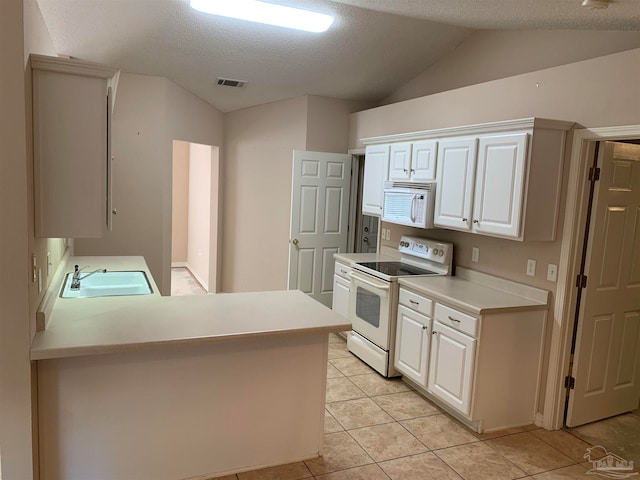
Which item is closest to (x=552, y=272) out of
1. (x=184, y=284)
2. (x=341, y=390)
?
(x=341, y=390)

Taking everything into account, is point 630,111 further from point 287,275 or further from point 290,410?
point 287,275

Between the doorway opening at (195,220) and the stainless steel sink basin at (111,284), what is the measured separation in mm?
3045

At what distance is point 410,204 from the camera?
3.88 metres

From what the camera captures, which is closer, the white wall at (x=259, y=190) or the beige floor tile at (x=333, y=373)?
the beige floor tile at (x=333, y=373)

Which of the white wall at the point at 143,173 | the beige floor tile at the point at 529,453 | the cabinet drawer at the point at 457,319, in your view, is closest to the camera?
the beige floor tile at the point at 529,453

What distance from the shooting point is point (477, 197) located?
330 cm

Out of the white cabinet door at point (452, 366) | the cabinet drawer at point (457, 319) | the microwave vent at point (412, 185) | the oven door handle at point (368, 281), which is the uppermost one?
the microwave vent at point (412, 185)

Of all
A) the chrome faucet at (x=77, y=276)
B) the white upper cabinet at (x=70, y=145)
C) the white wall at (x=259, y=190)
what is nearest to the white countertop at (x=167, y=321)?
the chrome faucet at (x=77, y=276)

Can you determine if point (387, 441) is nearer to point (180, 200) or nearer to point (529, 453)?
point (529, 453)

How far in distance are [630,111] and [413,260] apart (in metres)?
2.12

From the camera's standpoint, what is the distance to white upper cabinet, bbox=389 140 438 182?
376 cm

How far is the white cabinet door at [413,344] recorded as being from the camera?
3.47 metres

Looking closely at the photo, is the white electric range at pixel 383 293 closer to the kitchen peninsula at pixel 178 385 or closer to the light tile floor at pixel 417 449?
the light tile floor at pixel 417 449

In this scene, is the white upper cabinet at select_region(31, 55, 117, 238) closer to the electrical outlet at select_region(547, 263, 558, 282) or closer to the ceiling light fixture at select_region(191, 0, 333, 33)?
the ceiling light fixture at select_region(191, 0, 333, 33)
